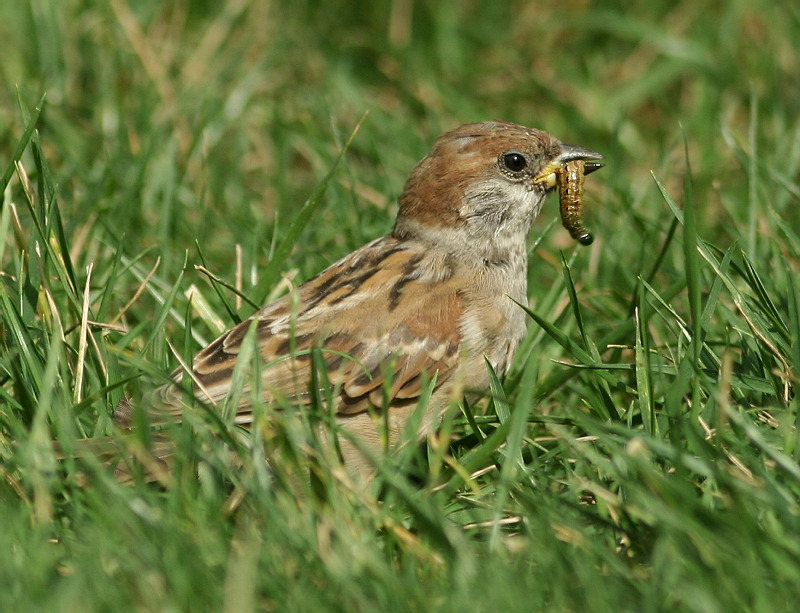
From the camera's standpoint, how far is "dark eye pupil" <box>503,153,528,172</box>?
3.98 m

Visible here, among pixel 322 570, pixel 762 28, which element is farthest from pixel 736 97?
pixel 322 570

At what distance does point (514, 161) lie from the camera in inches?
157

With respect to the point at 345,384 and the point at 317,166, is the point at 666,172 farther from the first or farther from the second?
the point at 345,384

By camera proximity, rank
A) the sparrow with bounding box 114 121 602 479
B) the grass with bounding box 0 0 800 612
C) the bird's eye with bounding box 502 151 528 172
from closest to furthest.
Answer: the grass with bounding box 0 0 800 612 < the sparrow with bounding box 114 121 602 479 < the bird's eye with bounding box 502 151 528 172

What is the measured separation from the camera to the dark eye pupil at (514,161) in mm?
3980

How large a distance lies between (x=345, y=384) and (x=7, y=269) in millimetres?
1467

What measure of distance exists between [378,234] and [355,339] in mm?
1222

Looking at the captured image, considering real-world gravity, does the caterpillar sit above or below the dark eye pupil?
below

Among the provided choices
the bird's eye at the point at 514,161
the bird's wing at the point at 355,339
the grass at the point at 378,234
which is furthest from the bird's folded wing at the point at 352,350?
the bird's eye at the point at 514,161

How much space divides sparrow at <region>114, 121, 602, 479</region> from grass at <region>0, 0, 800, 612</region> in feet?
0.53

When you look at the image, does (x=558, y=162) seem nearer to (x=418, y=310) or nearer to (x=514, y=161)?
(x=514, y=161)

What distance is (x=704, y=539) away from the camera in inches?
95.2

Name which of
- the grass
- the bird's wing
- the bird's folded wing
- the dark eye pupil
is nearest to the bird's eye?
the dark eye pupil

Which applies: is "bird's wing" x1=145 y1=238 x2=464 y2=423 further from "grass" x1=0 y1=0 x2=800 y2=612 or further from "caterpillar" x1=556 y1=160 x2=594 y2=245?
"caterpillar" x1=556 y1=160 x2=594 y2=245
